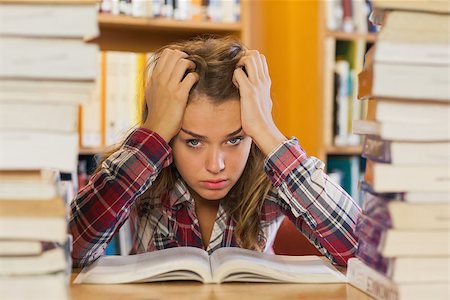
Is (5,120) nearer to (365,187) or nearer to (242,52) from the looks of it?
(365,187)

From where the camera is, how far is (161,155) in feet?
4.68

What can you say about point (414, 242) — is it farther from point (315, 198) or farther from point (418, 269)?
point (315, 198)

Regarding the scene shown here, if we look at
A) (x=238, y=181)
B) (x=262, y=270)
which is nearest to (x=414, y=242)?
(x=262, y=270)

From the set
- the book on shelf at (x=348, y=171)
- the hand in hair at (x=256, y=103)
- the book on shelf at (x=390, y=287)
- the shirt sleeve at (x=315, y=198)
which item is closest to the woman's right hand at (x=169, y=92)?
the hand in hair at (x=256, y=103)

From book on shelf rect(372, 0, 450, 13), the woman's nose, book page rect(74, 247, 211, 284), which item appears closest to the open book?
book page rect(74, 247, 211, 284)

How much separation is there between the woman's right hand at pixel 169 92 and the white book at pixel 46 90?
0.64m

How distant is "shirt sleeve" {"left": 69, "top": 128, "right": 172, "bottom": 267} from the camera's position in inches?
55.6

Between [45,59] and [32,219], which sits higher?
A: [45,59]

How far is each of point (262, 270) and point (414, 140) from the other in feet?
1.24

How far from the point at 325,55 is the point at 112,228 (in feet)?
4.83

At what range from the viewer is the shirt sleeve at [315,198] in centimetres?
135

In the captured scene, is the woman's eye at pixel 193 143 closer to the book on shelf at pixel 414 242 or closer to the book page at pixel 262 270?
the book page at pixel 262 270

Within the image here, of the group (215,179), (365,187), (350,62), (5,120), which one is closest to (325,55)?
(350,62)

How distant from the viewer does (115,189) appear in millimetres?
1415
